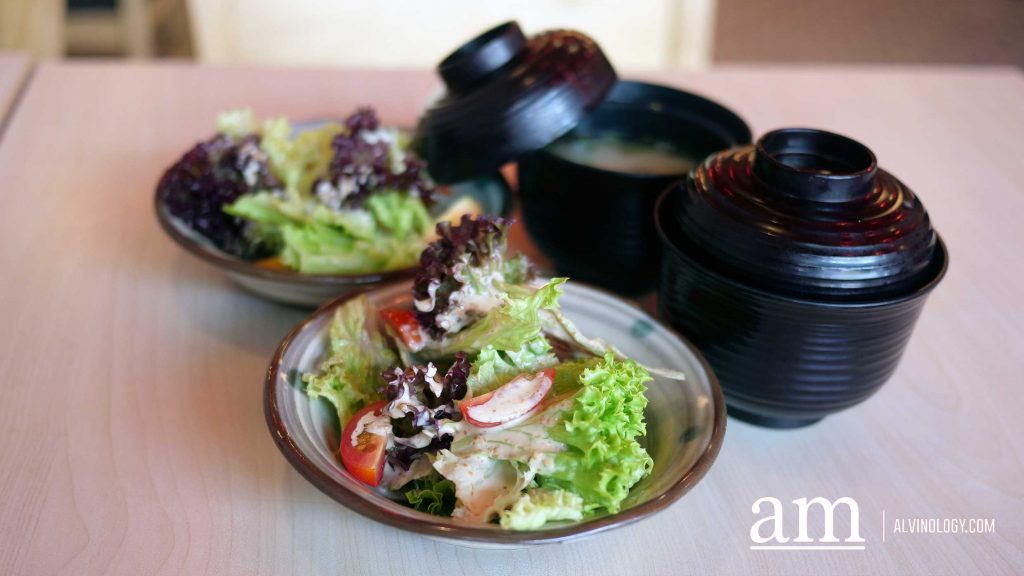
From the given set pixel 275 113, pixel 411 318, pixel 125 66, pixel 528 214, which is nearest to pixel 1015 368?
pixel 528 214

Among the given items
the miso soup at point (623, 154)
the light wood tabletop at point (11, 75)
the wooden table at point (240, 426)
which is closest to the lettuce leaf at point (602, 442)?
the wooden table at point (240, 426)

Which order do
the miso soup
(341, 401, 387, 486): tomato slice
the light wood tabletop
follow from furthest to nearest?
the light wood tabletop
the miso soup
(341, 401, 387, 486): tomato slice

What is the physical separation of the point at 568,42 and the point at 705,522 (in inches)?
26.6

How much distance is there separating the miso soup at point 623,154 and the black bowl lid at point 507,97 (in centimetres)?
11

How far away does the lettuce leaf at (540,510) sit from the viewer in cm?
72

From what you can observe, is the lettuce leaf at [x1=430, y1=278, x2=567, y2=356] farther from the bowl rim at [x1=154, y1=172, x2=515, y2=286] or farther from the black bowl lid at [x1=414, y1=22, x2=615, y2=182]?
the black bowl lid at [x1=414, y1=22, x2=615, y2=182]

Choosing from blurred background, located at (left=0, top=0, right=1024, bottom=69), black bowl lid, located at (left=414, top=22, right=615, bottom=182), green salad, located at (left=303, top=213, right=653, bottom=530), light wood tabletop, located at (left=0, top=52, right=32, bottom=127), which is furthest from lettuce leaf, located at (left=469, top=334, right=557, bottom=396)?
blurred background, located at (left=0, top=0, right=1024, bottom=69)

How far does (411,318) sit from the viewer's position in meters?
0.94

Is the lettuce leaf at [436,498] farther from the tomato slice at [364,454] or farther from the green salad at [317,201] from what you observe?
the green salad at [317,201]

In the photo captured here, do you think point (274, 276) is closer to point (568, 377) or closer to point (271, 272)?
point (271, 272)

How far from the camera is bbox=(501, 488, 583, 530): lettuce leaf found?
2.36 ft

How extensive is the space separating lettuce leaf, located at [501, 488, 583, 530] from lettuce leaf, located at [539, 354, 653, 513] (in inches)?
0.7

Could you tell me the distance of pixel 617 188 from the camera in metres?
1.09

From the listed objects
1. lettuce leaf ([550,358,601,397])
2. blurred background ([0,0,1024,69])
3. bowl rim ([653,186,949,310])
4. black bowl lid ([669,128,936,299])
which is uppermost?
black bowl lid ([669,128,936,299])
